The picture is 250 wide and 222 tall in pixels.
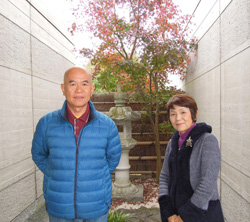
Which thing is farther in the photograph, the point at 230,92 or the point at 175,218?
the point at 230,92

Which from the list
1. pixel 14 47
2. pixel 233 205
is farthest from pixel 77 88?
pixel 233 205

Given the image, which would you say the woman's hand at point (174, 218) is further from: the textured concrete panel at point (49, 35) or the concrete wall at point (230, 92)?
the textured concrete panel at point (49, 35)

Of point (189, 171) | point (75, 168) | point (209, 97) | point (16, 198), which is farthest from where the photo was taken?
point (209, 97)

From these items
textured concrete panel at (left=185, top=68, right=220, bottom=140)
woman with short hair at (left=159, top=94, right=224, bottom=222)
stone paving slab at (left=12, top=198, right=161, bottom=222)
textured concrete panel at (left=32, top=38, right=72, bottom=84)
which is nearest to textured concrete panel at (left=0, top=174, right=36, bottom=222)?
stone paving slab at (left=12, top=198, right=161, bottom=222)

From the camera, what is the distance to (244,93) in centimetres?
246

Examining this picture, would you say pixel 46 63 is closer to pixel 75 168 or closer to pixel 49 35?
pixel 49 35

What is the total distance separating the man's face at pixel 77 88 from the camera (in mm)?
2033

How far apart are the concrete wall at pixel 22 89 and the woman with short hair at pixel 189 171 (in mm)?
2034

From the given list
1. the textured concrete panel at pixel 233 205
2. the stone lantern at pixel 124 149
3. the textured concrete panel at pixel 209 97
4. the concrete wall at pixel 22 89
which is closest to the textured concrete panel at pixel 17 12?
the concrete wall at pixel 22 89

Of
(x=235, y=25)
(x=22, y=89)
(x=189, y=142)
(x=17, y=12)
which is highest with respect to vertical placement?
(x=17, y=12)

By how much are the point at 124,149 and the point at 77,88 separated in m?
2.92

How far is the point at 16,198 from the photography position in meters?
3.09

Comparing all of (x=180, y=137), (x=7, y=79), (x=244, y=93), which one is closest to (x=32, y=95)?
(x=7, y=79)

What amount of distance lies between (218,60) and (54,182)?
8.91ft
